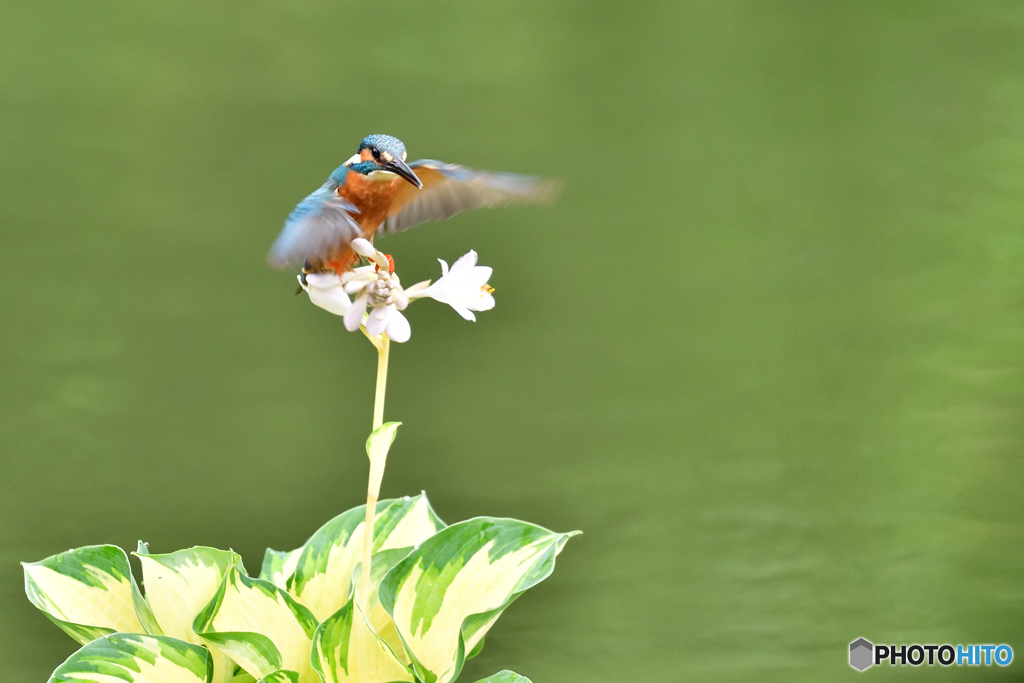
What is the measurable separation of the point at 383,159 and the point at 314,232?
91mm

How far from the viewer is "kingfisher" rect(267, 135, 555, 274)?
534mm

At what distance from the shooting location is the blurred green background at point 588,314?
1005 mm

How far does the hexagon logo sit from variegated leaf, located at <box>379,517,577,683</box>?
66 centimetres

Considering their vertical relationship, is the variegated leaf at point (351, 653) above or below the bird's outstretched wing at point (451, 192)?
below

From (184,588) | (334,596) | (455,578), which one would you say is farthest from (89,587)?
(455,578)

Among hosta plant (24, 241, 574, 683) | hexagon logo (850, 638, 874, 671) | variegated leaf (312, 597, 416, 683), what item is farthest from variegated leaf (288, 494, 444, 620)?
hexagon logo (850, 638, 874, 671)

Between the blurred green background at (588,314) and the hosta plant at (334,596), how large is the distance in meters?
0.35

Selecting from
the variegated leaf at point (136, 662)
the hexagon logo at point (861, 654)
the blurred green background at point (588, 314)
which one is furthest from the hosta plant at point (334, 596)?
the hexagon logo at point (861, 654)

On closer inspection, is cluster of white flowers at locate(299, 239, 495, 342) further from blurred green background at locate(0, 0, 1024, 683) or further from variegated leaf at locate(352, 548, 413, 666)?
blurred green background at locate(0, 0, 1024, 683)

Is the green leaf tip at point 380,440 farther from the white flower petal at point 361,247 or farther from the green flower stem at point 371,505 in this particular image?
the white flower petal at point 361,247

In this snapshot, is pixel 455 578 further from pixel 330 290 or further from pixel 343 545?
pixel 330 290

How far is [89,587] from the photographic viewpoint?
0.70m

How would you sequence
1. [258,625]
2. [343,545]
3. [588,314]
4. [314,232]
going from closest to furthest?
[314,232] → [258,625] → [343,545] → [588,314]

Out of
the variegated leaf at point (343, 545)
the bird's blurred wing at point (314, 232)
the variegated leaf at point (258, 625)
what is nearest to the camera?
the bird's blurred wing at point (314, 232)
